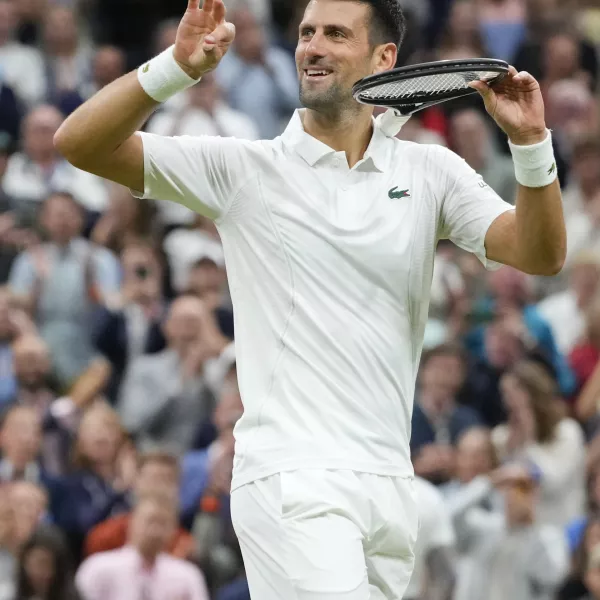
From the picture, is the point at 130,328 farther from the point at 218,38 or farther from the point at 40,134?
the point at 218,38

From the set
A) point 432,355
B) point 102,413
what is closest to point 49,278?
point 102,413

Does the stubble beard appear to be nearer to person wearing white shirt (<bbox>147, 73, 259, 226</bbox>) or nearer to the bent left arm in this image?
the bent left arm

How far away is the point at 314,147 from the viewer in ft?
15.3

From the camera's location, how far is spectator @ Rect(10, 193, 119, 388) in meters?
9.98

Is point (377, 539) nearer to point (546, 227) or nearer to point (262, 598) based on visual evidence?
point (262, 598)

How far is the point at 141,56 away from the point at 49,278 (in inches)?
133

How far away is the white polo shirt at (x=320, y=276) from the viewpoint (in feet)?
14.6

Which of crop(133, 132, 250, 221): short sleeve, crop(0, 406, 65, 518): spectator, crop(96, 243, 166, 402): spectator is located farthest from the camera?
crop(96, 243, 166, 402): spectator

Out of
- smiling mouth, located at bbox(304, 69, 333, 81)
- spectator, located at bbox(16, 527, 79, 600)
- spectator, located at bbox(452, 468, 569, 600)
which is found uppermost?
smiling mouth, located at bbox(304, 69, 333, 81)

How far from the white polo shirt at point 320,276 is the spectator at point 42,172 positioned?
638 cm

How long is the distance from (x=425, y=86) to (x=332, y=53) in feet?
1.10

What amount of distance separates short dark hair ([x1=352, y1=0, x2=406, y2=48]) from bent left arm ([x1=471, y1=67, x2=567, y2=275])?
0.53m

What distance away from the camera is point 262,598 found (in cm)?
441

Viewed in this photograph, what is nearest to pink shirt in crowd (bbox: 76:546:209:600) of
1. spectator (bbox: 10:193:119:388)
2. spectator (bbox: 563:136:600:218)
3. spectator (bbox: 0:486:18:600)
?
spectator (bbox: 0:486:18:600)
